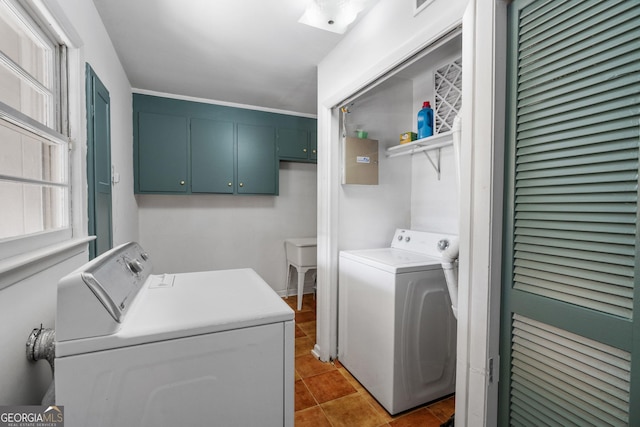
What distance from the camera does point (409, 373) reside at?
1688 millimetres

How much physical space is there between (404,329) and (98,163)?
6.70 feet

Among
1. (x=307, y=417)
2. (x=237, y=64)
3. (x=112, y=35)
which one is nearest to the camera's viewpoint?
(x=307, y=417)

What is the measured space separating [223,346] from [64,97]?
1.44 m

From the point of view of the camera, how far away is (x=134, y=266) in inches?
43.4

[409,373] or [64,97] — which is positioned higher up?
[64,97]

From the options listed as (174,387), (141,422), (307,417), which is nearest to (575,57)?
(174,387)

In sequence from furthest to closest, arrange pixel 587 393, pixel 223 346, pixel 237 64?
pixel 237 64, pixel 223 346, pixel 587 393

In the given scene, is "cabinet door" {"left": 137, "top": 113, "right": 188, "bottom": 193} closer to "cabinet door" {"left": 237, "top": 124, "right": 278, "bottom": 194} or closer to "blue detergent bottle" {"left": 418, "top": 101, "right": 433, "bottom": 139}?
"cabinet door" {"left": 237, "top": 124, "right": 278, "bottom": 194}

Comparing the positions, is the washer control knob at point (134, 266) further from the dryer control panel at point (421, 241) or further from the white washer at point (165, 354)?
the dryer control panel at point (421, 241)

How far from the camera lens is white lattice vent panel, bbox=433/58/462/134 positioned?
192 centimetres

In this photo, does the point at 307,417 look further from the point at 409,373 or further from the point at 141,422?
the point at 141,422

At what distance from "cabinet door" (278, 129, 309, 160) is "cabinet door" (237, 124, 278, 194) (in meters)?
0.09

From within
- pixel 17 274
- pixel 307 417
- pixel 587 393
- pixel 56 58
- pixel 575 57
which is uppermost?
pixel 56 58

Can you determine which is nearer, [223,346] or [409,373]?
[223,346]
